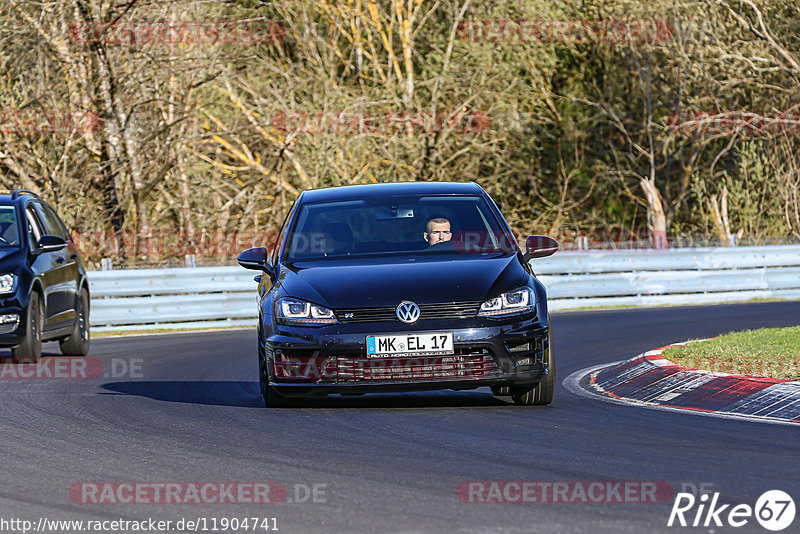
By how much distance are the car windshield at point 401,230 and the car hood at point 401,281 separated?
33cm

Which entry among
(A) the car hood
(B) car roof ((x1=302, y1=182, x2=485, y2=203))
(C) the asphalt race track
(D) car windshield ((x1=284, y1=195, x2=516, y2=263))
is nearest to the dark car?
(C) the asphalt race track

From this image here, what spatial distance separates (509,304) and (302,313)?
55.0 inches

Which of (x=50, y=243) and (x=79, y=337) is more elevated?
(x=50, y=243)

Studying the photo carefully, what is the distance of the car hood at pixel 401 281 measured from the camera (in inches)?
369

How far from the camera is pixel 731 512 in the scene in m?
5.75

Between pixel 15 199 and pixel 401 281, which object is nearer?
pixel 401 281

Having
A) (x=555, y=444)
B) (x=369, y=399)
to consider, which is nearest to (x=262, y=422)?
(x=369, y=399)

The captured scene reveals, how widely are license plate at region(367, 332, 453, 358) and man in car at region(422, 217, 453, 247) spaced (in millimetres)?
1370

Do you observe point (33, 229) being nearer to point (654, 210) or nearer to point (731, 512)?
point (731, 512)

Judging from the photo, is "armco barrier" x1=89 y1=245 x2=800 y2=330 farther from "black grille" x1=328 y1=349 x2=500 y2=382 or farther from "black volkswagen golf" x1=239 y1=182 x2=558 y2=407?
"black grille" x1=328 y1=349 x2=500 y2=382

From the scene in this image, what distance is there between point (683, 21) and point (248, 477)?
28570mm

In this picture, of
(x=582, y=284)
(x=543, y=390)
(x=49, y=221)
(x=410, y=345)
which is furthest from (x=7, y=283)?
(x=582, y=284)

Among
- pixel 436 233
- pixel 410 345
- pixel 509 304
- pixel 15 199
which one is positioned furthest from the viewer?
pixel 15 199

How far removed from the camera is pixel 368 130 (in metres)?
30.4
